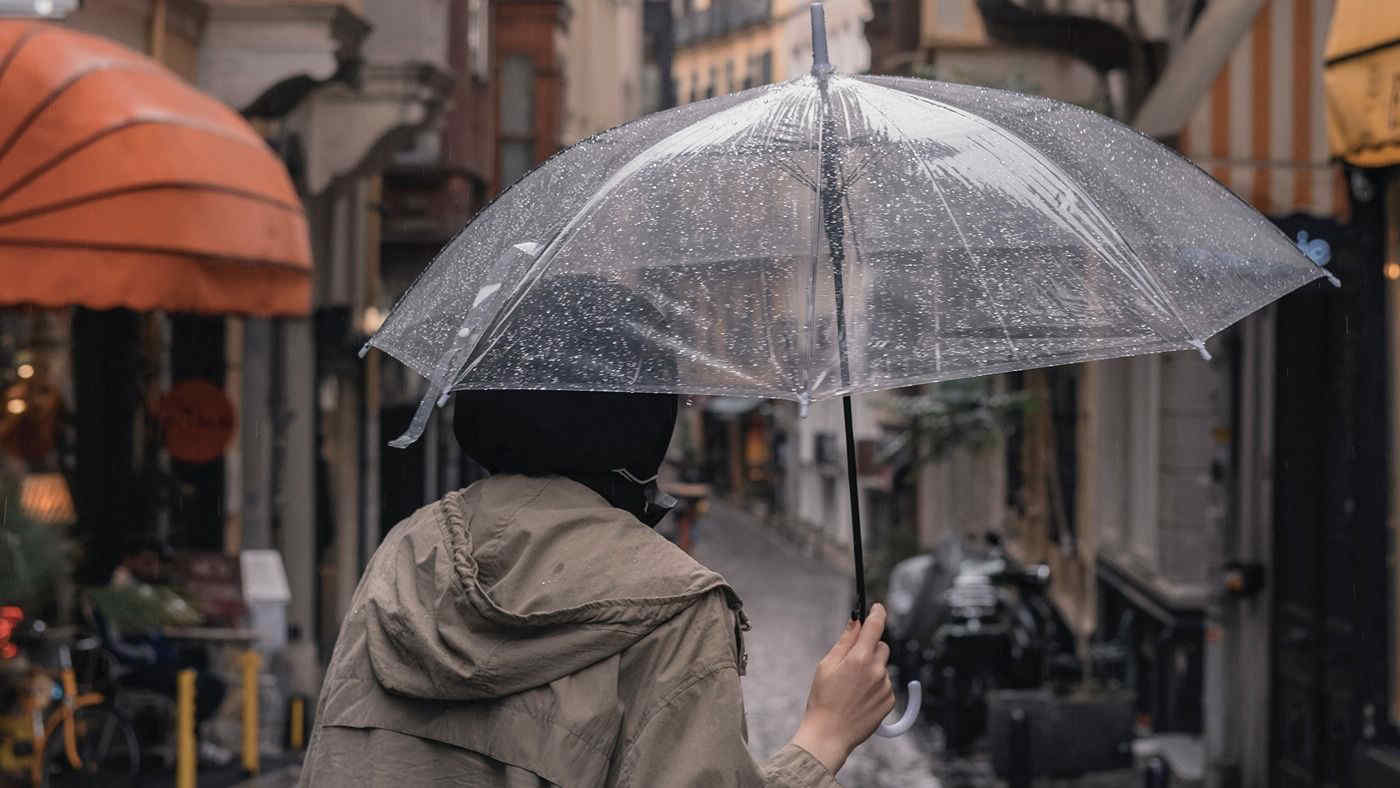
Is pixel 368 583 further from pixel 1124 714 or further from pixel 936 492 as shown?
pixel 936 492

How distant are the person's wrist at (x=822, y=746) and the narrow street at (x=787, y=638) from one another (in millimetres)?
8785

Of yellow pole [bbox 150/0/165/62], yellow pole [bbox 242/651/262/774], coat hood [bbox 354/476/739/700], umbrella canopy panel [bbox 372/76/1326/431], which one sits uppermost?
yellow pole [bbox 150/0/165/62]

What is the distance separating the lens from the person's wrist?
9.43ft

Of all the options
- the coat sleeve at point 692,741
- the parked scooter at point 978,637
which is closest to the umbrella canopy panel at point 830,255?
the coat sleeve at point 692,741

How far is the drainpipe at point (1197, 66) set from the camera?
11.5m

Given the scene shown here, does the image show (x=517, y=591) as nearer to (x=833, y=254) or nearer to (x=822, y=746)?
(x=822, y=746)

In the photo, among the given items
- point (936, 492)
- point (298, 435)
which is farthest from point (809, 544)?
point (298, 435)

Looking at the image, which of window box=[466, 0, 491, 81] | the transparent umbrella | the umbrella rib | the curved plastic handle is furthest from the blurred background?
the curved plastic handle

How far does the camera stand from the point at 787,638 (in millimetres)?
24844

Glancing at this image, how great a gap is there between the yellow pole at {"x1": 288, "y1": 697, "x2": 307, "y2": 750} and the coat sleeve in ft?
40.9

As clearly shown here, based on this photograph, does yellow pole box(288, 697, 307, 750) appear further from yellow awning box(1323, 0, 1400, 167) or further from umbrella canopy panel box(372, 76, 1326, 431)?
umbrella canopy panel box(372, 76, 1326, 431)

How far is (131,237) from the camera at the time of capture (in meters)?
9.34

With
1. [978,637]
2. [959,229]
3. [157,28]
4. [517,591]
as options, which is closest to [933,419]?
[978,637]

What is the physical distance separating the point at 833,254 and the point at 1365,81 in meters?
4.60
